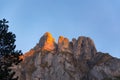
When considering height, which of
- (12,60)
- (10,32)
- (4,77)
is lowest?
(4,77)

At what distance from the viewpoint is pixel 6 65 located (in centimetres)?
6456

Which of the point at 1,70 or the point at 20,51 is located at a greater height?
the point at 20,51

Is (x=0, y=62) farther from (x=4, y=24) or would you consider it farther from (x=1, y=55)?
(x=4, y=24)

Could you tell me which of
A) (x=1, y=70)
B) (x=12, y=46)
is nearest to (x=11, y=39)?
(x=12, y=46)

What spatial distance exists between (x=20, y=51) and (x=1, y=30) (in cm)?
503

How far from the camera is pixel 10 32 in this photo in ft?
220

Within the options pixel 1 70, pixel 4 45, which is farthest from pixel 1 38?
pixel 1 70

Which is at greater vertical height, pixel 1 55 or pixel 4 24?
pixel 4 24

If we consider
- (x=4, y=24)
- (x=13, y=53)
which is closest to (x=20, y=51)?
(x=13, y=53)

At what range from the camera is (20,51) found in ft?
221

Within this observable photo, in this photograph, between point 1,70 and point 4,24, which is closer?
point 1,70

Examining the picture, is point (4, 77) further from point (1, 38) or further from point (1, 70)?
point (1, 38)

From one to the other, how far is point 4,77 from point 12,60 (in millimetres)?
4666

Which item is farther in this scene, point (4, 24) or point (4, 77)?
point (4, 24)
